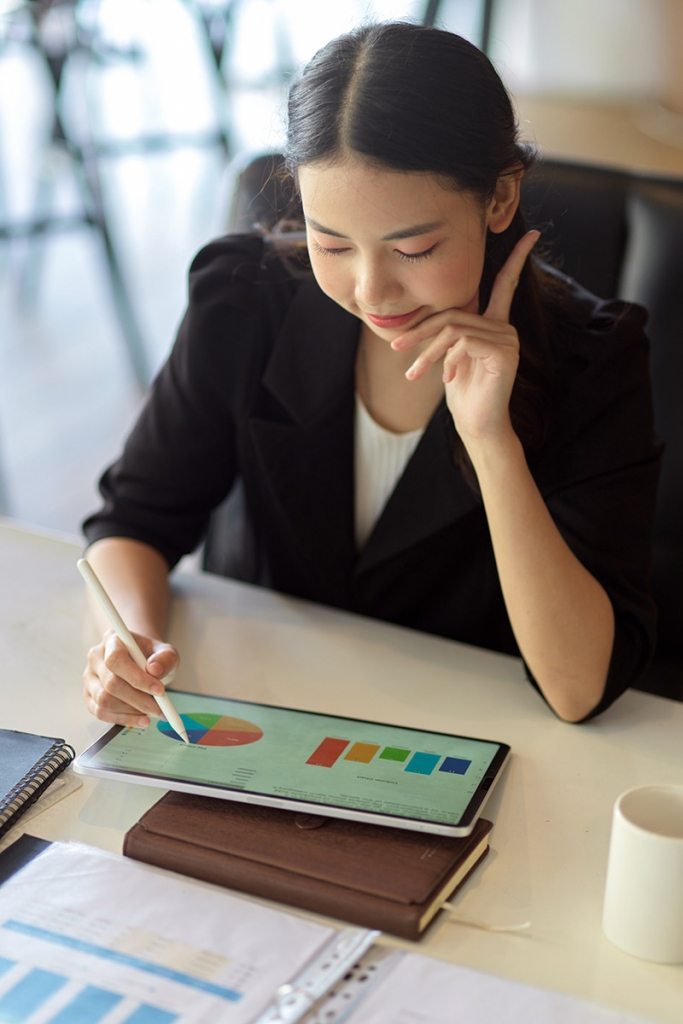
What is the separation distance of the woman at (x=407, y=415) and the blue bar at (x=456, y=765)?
0.47ft

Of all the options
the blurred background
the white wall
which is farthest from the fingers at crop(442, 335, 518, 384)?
the white wall

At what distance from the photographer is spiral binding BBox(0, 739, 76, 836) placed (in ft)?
2.57

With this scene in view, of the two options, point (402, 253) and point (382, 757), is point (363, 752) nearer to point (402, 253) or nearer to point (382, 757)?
point (382, 757)

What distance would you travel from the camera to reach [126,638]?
0.89m

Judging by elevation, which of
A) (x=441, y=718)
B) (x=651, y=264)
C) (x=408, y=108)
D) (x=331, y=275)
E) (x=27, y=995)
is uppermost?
(x=408, y=108)

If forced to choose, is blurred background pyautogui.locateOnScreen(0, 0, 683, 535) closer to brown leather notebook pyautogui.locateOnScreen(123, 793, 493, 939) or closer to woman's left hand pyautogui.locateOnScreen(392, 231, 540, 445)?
woman's left hand pyautogui.locateOnScreen(392, 231, 540, 445)

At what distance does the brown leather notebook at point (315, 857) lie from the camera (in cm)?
71

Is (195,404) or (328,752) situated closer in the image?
(328,752)

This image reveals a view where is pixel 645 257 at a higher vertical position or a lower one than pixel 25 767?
higher

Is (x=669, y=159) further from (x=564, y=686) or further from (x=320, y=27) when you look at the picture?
(x=564, y=686)

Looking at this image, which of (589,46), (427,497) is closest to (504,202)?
(427,497)

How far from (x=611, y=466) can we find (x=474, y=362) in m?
0.18

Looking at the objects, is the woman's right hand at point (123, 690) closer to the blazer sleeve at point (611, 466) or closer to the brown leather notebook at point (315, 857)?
the brown leather notebook at point (315, 857)

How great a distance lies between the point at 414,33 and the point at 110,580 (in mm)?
605
